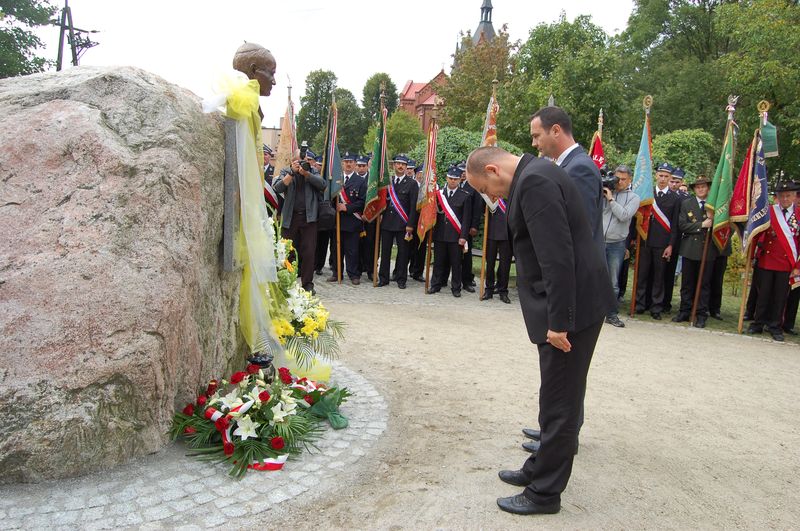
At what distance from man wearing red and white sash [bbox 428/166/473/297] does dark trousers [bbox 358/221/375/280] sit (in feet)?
4.77

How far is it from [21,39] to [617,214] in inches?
1374

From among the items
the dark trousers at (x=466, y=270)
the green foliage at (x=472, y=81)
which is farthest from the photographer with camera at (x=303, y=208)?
the green foliage at (x=472, y=81)

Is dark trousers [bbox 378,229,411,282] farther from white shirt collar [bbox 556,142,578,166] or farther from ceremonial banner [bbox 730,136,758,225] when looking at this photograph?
white shirt collar [bbox 556,142,578,166]

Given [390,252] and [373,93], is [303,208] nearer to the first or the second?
[390,252]

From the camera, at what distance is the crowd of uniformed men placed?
27.1 feet

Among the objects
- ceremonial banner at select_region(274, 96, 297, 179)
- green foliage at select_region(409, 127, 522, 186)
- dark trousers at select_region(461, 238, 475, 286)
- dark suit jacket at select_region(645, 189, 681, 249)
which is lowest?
dark trousers at select_region(461, 238, 475, 286)

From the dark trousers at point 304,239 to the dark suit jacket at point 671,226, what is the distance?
5035mm

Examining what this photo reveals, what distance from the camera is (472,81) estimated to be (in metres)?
28.2

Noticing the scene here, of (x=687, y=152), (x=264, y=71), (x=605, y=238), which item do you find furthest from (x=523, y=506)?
(x=687, y=152)

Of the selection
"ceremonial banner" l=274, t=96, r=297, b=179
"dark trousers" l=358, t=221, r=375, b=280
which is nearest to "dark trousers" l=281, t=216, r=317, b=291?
"ceremonial banner" l=274, t=96, r=297, b=179

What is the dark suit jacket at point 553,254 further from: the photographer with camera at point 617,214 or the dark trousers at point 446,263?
the dark trousers at point 446,263

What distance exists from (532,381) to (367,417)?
5.88 feet

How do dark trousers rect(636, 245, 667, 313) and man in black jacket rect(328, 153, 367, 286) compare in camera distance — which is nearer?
dark trousers rect(636, 245, 667, 313)

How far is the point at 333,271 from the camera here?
10836 millimetres
